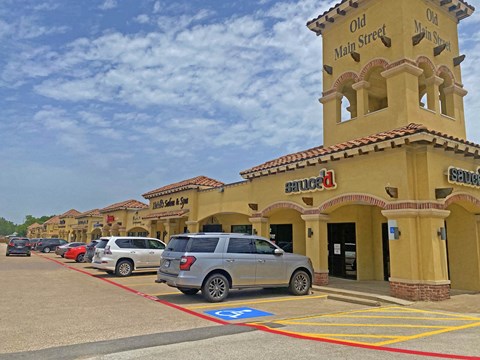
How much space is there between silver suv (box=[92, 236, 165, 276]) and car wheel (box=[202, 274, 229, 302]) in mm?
7970

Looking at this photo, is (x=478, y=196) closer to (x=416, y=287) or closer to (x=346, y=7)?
(x=416, y=287)

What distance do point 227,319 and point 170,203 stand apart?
717 inches

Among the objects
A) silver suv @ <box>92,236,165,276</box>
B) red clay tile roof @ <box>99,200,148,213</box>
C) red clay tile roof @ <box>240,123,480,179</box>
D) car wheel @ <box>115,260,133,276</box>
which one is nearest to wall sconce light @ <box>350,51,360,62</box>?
red clay tile roof @ <box>240,123,480,179</box>

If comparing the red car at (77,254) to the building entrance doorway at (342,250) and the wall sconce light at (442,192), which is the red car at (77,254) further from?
the wall sconce light at (442,192)

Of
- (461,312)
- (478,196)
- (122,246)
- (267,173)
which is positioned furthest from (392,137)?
(122,246)

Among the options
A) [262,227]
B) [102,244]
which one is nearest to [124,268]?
[102,244]

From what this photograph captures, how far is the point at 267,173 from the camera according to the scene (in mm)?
16953

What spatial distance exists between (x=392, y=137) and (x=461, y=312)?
4.96 meters

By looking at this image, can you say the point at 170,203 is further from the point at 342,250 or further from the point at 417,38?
the point at 417,38

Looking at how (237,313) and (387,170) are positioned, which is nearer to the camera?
(237,313)

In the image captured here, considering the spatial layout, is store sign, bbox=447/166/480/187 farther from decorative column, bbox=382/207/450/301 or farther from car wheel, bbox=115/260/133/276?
car wheel, bbox=115/260/133/276

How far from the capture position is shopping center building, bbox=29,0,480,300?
11328mm

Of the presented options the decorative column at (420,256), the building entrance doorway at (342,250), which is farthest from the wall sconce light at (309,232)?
the decorative column at (420,256)

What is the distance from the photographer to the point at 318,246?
46.5 ft
